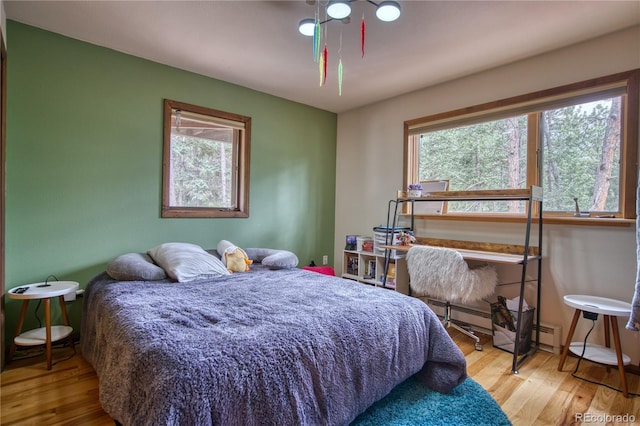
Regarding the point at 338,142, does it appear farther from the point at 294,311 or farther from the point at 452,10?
the point at 294,311

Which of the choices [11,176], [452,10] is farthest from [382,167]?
[11,176]

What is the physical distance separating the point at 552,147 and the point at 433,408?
2.26m

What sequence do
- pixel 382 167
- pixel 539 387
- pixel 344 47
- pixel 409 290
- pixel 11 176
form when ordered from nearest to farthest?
pixel 539 387 → pixel 11 176 → pixel 344 47 → pixel 409 290 → pixel 382 167

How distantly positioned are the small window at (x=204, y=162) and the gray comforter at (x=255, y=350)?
1.08 m

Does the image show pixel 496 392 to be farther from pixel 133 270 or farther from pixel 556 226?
pixel 133 270

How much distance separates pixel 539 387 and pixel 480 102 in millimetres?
2339

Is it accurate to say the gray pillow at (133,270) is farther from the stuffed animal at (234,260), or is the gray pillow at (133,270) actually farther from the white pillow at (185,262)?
the stuffed animal at (234,260)

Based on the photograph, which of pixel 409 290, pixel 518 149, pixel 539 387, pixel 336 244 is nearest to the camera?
pixel 539 387

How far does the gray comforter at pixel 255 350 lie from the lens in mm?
1120

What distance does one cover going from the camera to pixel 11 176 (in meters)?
2.27

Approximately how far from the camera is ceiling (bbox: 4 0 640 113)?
2.07 meters

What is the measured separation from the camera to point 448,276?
2.46 metres

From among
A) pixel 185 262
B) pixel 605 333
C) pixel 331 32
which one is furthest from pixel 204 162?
pixel 605 333

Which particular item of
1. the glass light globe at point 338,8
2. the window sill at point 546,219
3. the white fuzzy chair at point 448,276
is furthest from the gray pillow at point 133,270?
the window sill at point 546,219
